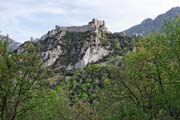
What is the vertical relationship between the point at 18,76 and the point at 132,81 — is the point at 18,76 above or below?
above

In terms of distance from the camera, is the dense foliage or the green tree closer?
the green tree

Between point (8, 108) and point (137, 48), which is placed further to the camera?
point (137, 48)

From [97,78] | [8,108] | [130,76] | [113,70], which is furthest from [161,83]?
[97,78]

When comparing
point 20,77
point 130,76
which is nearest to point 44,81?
point 20,77

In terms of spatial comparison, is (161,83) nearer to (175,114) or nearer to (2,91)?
(175,114)

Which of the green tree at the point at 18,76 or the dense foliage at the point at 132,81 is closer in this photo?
the green tree at the point at 18,76

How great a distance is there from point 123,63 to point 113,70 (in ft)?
4.44

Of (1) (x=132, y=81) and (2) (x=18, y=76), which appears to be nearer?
(2) (x=18, y=76)

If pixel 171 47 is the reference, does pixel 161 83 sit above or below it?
below

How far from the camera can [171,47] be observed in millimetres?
37906

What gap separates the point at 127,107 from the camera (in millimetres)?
45469

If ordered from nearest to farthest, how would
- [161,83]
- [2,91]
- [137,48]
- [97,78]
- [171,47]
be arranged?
1. [2,91]
2. [171,47]
3. [161,83]
4. [137,48]
5. [97,78]

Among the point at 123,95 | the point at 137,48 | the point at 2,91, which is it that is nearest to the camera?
the point at 2,91

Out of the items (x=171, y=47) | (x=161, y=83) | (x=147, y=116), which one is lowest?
(x=147, y=116)
